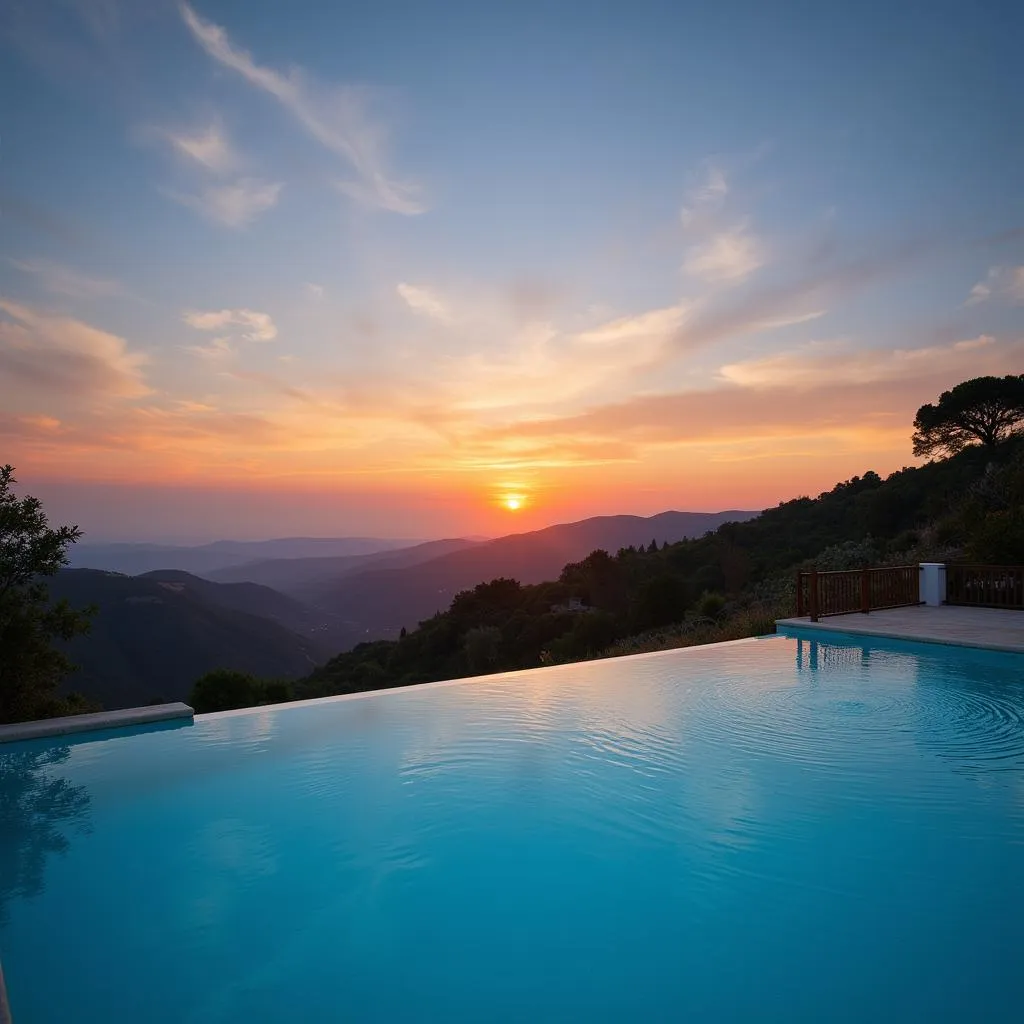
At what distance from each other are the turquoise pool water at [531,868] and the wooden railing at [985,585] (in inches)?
260

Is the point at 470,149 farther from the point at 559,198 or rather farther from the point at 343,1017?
the point at 343,1017

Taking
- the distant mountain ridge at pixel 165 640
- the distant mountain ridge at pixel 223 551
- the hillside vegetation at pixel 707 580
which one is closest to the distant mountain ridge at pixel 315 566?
the distant mountain ridge at pixel 223 551

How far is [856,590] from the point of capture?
12.1m

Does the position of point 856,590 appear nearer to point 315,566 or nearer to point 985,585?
point 985,585

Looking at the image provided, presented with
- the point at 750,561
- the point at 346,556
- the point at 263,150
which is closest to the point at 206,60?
the point at 263,150

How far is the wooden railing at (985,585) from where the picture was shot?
11.8 m

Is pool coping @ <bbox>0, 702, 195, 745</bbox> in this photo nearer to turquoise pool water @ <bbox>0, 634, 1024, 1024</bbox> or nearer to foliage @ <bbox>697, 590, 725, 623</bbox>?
turquoise pool water @ <bbox>0, 634, 1024, 1024</bbox>

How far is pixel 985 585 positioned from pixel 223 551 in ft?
384

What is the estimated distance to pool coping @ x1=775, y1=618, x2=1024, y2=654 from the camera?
8.52 m

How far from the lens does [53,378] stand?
11945 millimetres

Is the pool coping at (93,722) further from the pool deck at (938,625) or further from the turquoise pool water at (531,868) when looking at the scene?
the pool deck at (938,625)

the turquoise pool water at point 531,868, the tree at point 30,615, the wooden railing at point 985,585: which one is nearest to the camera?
the turquoise pool water at point 531,868

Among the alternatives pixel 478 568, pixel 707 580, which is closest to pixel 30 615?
pixel 707 580

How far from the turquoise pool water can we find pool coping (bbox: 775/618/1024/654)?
2287 mm
